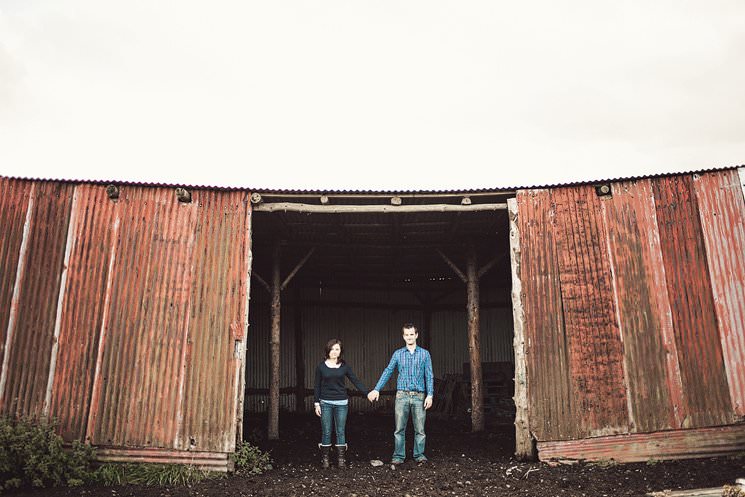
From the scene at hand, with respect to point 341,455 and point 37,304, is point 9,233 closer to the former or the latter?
point 37,304

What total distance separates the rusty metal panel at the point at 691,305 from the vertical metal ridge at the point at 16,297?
30.6 ft

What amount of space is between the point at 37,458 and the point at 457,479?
17.8ft

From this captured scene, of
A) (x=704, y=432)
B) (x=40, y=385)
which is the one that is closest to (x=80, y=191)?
(x=40, y=385)

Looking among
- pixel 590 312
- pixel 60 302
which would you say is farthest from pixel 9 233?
pixel 590 312

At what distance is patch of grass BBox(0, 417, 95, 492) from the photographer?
21.7ft

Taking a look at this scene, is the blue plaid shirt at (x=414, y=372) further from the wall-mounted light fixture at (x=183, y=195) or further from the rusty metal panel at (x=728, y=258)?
the rusty metal panel at (x=728, y=258)

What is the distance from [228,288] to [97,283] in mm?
1869

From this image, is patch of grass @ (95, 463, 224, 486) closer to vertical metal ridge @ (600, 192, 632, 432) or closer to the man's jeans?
the man's jeans

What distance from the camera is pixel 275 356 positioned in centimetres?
1059

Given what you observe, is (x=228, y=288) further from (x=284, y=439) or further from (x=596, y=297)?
(x=596, y=297)

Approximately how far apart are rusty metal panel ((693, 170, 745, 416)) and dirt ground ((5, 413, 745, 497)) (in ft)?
4.25

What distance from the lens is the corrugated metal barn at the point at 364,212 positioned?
24.5ft

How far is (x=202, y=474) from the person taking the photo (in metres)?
7.32

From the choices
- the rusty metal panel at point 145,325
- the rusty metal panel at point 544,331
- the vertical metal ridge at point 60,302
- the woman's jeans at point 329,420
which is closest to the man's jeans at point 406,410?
the woman's jeans at point 329,420
